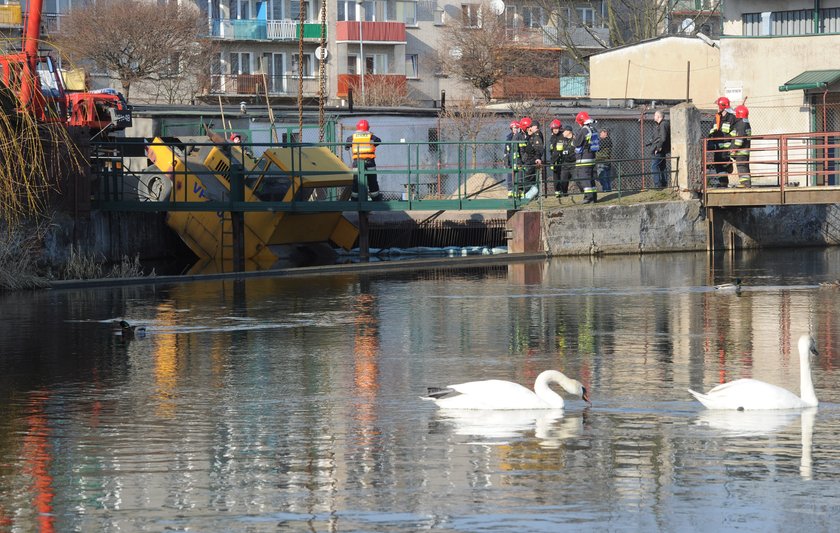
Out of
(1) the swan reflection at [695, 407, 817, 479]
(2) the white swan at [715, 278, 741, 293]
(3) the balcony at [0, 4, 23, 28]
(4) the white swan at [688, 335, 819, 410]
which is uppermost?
(3) the balcony at [0, 4, 23, 28]

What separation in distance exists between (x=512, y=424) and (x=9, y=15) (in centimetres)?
6128

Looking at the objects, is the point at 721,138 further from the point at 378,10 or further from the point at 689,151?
the point at 378,10

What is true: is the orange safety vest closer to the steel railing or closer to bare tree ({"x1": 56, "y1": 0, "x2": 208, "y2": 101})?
the steel railing

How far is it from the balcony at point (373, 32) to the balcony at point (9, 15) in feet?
54.8

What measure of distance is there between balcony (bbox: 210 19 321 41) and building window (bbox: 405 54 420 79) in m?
5.47

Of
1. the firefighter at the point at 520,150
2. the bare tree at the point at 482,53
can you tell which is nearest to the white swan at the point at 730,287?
the firefighter at the point at 520,150

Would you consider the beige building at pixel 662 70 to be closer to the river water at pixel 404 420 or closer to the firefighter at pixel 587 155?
the firefighter at pixel 587 155

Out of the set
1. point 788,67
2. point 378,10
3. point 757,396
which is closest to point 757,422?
point 757,396

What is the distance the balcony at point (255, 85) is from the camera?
68.6 meters

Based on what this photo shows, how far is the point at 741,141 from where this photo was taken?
2888 cm

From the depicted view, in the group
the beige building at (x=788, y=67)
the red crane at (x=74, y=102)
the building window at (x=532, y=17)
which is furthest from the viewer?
the building window at (x=532, y=17)

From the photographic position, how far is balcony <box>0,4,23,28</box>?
218 feet

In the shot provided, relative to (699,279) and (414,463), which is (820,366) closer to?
(414,463)

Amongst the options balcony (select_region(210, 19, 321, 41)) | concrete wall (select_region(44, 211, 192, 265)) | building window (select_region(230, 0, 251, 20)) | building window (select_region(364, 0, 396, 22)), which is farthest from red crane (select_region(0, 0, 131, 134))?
building window (select_region(364, 0, 396, 22))
